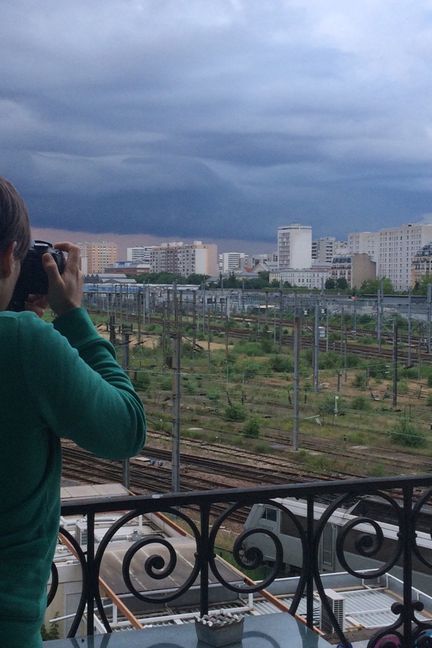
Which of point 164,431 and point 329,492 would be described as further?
point 164,431

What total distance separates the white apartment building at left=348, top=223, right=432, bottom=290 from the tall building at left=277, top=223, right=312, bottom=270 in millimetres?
6798

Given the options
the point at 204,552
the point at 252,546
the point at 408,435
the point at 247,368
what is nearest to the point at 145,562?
the point at 204,552

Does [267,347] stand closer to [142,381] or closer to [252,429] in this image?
[142,381]

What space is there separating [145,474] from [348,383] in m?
11.5

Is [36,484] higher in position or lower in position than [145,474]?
higher

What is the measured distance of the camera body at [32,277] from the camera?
991 mm

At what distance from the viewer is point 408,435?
52.0 feet

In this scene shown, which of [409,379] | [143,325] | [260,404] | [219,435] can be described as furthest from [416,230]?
[219,435]

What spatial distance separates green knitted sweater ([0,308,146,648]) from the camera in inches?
35.9

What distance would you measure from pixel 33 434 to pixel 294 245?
73929 millimetres

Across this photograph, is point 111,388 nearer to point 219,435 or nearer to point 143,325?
point 219,435

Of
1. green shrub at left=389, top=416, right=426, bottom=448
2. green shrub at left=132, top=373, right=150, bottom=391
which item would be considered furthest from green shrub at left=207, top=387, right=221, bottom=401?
green shrub at left=389, top=416, right=426, bottom=448

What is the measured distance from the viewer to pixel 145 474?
13766 mm

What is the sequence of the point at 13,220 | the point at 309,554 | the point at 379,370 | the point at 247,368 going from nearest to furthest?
the point at 13,220, the point at 309,554, the point at 247,368, the point at 379,370
